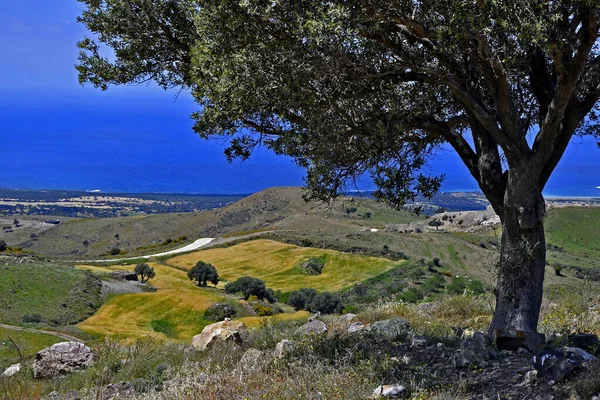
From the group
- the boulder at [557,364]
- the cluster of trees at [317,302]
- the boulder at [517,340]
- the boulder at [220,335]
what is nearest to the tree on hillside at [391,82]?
the boulder at [517,340]

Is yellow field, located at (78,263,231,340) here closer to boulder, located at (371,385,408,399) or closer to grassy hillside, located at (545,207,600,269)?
boulder, located at (371,385,408,399)

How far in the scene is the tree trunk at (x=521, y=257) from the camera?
8.45m

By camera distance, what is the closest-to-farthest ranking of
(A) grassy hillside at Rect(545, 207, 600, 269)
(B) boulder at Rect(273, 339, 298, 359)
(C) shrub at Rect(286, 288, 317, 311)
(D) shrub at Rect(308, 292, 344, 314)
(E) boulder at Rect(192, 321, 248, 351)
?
(B) boulder at Rect(273, 339, 298, 359) → (E) boulder at Rect(192, 321, 248, 351) → (D) shrub at Rect(308, 292, 344, 314) → (C) shrub at Rect(286, 288, 317, 311) → (A) grassy hillside at Rect(545, 207, 600, 269)

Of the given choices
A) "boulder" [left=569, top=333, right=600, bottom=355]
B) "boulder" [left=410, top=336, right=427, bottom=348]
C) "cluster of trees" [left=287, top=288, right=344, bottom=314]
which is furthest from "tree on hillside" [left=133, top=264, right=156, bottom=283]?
"boulder" [left=569, top=333, right=600, bottom=355]

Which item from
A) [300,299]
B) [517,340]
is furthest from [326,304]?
[517,340]

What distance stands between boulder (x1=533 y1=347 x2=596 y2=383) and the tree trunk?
7.29 ft

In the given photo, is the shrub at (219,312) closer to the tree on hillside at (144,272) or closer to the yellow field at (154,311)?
the yellow field at (154,311)

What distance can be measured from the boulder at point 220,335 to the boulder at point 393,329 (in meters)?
2.64

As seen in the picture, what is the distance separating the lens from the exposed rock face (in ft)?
36.7

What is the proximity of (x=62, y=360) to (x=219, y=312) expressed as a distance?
108ft

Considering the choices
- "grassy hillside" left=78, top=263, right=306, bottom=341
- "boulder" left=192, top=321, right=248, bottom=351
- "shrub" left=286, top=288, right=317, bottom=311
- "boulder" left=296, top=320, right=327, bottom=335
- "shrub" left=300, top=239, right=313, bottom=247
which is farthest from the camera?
"shrub" left=300, top=239, right=313, bottom=247

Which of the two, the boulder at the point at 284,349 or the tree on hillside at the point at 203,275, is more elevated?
the boulder at the point at 284,349

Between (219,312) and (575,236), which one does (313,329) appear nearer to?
(219,312)

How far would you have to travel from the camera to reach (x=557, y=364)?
583cm
